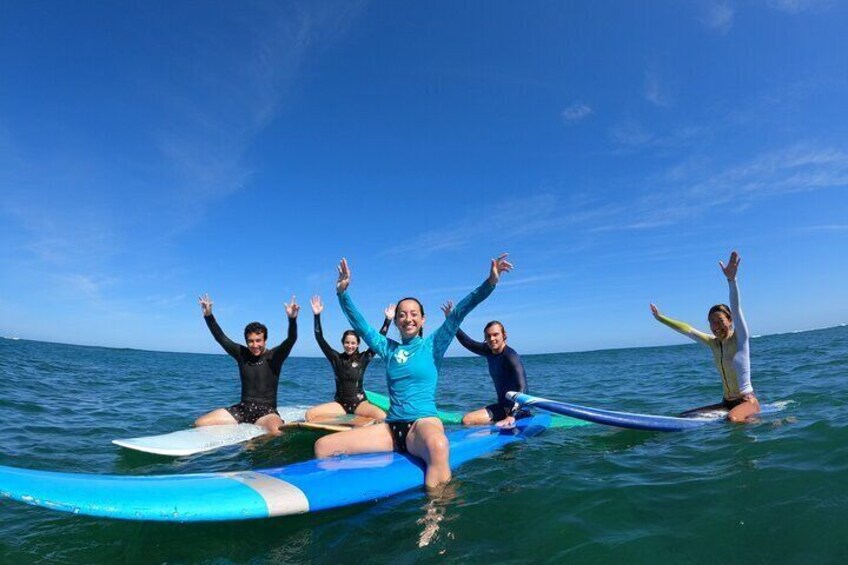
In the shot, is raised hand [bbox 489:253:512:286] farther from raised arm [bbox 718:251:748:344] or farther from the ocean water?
raised arm [bbox 718:251:748:344]

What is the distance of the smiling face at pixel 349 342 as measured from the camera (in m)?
9.07

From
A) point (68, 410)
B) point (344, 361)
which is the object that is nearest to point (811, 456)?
point (344, 361)

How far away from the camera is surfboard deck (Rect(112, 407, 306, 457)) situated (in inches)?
241

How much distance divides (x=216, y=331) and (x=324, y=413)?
241cm

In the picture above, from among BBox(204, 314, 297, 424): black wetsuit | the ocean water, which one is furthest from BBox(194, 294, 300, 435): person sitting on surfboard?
the ocean water

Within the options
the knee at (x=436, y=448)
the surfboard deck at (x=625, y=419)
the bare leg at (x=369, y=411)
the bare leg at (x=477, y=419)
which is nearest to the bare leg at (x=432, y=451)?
the knee at (x=436, y=448)

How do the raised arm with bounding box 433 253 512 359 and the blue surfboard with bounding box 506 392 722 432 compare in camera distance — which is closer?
the raised arm with bounding box 433 253 512 359

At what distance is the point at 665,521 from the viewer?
3531 millimetres

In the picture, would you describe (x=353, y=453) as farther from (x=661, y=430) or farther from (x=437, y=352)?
(x=661, y=430)

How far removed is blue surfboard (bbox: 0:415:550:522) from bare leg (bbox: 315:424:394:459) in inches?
5.2

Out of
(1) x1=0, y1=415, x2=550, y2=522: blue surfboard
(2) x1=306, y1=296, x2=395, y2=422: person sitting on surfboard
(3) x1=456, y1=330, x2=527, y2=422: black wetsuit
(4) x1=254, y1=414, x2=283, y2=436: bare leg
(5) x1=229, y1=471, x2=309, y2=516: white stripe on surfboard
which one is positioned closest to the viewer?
(1) x1=0, y1=415, x2=550, y2=522: blue surfboard

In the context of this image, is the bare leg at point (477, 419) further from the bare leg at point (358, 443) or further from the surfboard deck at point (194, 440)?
the surfboard deck at point (194, 440)

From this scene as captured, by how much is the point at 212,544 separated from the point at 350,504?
1.09 m

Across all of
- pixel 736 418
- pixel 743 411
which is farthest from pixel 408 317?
pixel 743 411
